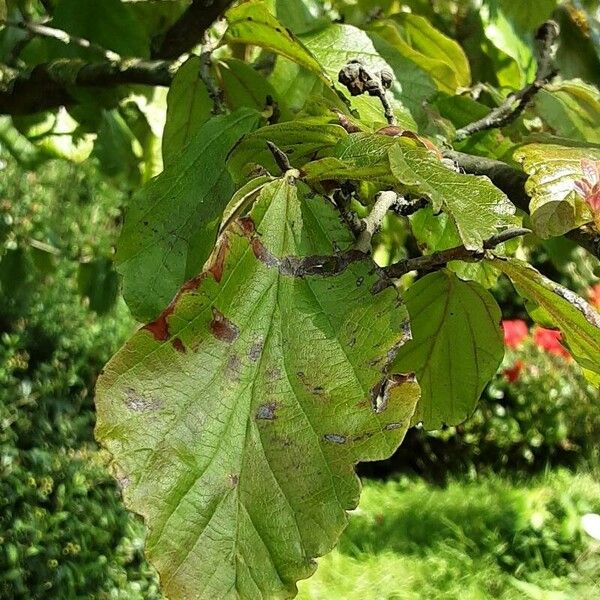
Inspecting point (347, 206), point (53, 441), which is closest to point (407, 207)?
point (347, 206)

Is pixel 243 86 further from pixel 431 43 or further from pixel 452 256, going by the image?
pixel 452 256

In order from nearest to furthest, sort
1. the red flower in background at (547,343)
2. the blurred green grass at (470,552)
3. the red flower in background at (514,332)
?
the blurred green grass at (470,552), the red flower in background at (514,332), the red flower in background at (547,343)

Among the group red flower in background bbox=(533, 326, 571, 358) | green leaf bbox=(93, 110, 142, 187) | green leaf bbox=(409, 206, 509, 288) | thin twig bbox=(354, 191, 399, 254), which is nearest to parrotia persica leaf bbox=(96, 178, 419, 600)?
thin twig bbox=(354, 191, 399, 254)

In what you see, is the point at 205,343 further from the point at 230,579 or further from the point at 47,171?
the point at 47,171

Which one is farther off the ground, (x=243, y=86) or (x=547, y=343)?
(x=243, y=86)

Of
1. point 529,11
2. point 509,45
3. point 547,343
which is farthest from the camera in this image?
point 547,343

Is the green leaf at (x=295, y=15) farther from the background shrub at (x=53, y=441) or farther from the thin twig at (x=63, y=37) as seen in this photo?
the background shrub at (x=53, y=441)

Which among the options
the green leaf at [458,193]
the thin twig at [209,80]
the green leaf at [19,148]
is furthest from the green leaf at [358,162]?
the green leaf at [19,148]

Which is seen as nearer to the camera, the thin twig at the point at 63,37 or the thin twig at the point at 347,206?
the thin twig at the point at 347,206

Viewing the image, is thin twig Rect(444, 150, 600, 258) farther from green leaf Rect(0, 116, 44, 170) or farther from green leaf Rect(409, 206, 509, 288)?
green leaf Rect(0, 116, 44, 170)
